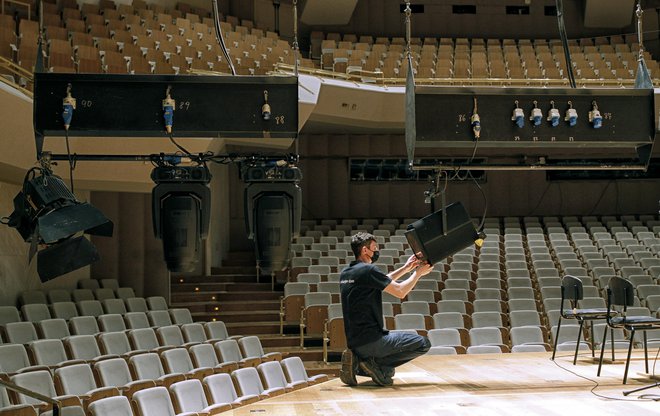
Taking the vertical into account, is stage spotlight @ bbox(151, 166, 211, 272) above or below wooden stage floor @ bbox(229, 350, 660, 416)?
above

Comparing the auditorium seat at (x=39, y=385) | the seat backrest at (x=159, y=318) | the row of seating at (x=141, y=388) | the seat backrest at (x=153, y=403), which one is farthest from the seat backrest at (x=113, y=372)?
the seat backrest at (x=159, y=318)

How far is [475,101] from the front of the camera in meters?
4.80

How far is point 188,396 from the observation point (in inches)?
195

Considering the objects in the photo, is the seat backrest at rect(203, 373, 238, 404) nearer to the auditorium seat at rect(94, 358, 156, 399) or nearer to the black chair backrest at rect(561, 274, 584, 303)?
the auditorium seat at rect(94, 358, 156, 399)

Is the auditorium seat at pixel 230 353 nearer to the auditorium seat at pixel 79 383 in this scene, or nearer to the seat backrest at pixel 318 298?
the auditorium seat at pixel 79 383

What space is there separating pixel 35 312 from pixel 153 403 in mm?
4020

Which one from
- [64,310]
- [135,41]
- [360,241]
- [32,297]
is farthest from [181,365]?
[135,41]

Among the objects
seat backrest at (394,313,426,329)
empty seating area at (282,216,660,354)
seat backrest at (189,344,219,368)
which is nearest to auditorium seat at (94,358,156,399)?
seat backrest at (189,344,219,368)

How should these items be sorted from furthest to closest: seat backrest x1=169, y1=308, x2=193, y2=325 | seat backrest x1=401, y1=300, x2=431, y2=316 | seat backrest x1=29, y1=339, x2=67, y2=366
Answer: seat backrest x1=169, y1=308, x2=193, y2=325 → seat backrest x1=401, y1=300, x2=431, y2=316 → seat backrest x1=29, y1=339, x2=67, y2=366

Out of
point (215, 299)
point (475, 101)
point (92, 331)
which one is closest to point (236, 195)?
point (215, 299)

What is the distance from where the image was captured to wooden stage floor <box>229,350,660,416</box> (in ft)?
13.0

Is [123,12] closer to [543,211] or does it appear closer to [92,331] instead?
[92,331]

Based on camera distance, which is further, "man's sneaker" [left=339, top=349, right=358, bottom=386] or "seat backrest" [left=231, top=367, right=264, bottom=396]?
"seat backrest" [left=231, top=367, right=264, bottom=396]

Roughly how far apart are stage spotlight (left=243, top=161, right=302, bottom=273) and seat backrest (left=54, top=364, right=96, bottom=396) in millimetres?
1683
